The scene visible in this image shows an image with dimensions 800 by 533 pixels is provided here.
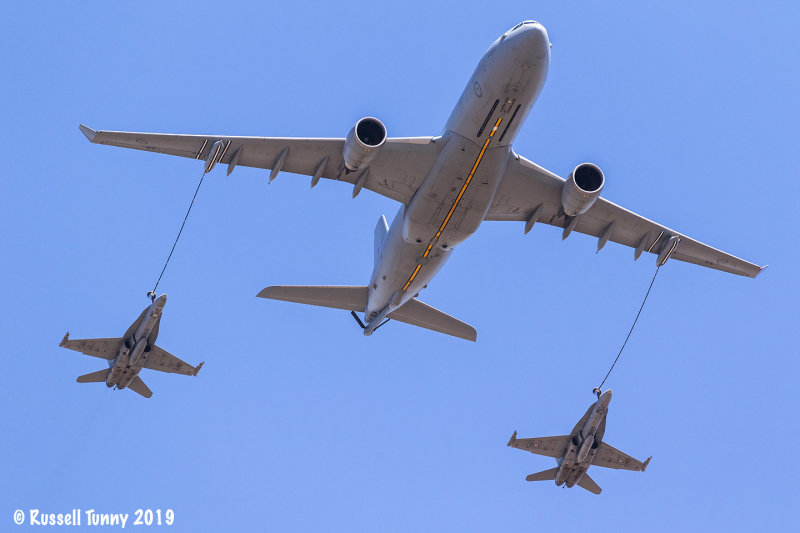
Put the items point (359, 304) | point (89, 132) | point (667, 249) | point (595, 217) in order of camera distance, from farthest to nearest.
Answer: point (359, 304)
point (595, 217)
point (667, 249)
point (89, 132)

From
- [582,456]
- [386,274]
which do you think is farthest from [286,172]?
[582,456]

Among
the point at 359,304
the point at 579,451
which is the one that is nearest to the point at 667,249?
the point at 579,451

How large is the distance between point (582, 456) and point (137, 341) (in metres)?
15.6

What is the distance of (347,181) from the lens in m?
29.8

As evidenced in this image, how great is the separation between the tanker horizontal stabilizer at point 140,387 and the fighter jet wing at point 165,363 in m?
0.81

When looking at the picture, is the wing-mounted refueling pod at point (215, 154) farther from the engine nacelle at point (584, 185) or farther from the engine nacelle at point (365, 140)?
the engine nacelle at point (584, 185)

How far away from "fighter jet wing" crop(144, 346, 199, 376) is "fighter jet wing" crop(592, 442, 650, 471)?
14.3m

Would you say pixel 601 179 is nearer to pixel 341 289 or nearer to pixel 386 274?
pixel 386 274

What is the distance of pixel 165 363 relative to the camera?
33438 millimetres

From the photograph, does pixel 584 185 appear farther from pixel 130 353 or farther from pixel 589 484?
pixel 130 353

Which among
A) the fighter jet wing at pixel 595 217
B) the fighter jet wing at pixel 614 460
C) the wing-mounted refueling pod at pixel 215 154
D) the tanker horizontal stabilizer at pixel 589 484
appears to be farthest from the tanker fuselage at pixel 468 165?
the tanker horizontal stabilizer at pixel 589 484

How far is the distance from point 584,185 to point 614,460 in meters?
11.7

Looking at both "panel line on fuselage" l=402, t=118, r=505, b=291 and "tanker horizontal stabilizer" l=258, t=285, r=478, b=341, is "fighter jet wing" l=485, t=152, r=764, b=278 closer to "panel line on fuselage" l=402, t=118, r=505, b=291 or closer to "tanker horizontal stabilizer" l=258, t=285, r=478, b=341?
"panel line on fuselage" l=402, t=118, r=505, b=291

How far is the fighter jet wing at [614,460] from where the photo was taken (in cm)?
3469
